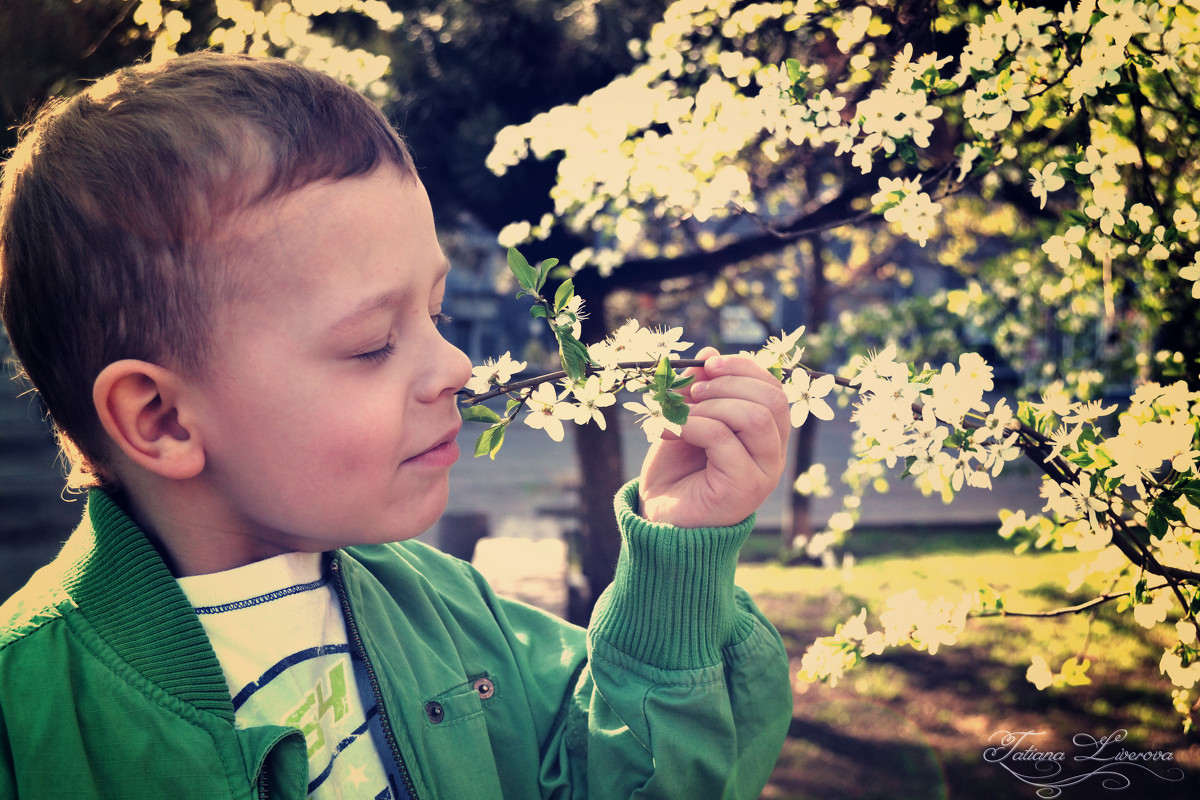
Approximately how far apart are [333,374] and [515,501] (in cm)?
888

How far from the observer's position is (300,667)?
46.0 inches

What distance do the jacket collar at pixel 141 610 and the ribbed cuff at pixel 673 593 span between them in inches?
22.5

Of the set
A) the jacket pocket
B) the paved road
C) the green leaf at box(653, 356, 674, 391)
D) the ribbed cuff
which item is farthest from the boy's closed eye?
the paved road

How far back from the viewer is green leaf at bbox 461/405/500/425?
114 centimetres

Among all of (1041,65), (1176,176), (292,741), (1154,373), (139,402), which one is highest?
(1041,65)

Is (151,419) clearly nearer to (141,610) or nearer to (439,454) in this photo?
(141,610)

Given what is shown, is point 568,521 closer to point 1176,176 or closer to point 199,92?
point 1176,176

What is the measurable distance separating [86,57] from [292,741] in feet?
10.8

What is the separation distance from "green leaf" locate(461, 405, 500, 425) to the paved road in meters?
3.35

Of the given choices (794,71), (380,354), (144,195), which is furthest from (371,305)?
(794,71)

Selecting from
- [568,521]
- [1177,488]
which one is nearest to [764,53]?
[1177,488]

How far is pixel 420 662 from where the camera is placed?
4.28ft

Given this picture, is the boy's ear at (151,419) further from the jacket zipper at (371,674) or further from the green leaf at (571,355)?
the green leaf at (571,355)
